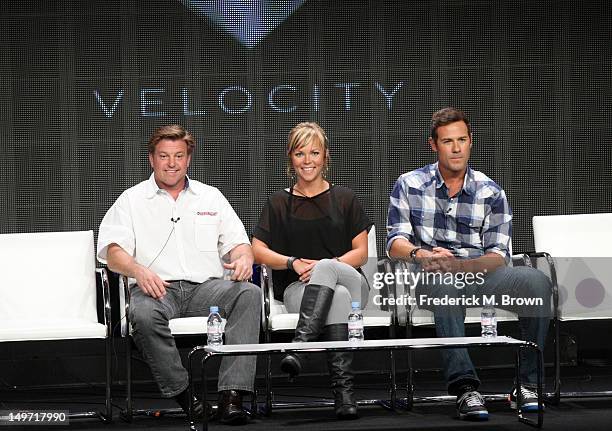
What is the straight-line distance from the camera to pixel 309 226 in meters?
4.88

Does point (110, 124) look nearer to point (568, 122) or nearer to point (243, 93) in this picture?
point (243, 93)

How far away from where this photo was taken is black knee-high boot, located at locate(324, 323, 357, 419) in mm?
4383

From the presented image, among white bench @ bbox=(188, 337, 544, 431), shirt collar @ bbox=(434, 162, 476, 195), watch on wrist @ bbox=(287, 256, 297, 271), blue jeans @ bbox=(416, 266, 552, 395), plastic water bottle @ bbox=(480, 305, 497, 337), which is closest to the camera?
white bench @ bbox=(188, 337, 544, 431)

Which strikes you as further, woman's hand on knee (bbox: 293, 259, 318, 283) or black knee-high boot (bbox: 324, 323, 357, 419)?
woman's hand on knee (bbox: 293, 259, 318, 283)

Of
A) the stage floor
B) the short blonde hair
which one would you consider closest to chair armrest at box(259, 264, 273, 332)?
the stage floor

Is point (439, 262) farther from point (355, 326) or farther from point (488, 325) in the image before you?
point (355, 326)

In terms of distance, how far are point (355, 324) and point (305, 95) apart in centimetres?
185

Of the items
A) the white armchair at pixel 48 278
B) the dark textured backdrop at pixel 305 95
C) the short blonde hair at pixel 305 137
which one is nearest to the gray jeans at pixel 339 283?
the short blonde hair at pixel 305 137

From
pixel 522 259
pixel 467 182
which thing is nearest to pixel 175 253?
pixel 467 182

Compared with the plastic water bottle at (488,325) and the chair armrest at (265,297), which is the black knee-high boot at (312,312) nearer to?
the chair armrest at (265,297)

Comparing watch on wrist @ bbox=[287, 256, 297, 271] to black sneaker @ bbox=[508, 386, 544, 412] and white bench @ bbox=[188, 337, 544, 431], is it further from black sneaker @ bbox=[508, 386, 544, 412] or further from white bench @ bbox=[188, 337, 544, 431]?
black sneaker @ bbox=[508, 386, 544, 412]

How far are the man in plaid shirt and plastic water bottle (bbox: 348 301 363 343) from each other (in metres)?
0.38

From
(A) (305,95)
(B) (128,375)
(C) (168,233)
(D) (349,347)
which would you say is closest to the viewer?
(D) (349,347)

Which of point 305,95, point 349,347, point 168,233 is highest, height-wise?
point 305,95
